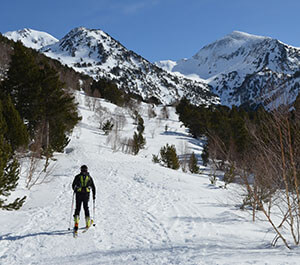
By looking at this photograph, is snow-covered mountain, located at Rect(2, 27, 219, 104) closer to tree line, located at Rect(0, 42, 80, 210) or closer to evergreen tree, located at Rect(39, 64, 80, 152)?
evergreen tree, located at Rect(39, 64, 80, 152)

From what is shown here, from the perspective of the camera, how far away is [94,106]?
5112 cm

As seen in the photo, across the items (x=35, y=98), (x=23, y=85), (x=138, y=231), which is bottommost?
(x=138, y=231)

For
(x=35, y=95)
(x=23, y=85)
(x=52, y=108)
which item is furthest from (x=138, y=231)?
(x=23, y=85)

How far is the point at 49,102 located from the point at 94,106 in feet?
104

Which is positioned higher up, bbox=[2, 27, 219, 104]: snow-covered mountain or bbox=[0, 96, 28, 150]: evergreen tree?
bbox=[2, 27, 219, 104]: snow-covered mountain

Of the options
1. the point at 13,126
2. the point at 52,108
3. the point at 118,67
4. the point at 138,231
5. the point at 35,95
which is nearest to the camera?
the point at 138,231

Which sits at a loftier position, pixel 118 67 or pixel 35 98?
pixel 118 67

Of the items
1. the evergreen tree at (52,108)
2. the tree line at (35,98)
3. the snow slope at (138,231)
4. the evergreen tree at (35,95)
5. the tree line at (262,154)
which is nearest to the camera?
the tree line at (262,154)

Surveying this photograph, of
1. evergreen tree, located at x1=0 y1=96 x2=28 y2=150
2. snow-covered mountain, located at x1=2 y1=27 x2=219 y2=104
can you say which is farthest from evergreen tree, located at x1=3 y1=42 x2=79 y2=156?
snow-covered mountain, located at x1=2 y1=27 x2=219 y2=104

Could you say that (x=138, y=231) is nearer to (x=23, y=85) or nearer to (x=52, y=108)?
(x=52, y=108)

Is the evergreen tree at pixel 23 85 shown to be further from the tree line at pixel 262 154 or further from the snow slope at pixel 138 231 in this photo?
the tree line at pixel 262 154

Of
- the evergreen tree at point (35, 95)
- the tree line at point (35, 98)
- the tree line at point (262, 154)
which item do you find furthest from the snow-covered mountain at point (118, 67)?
the evergreen tree at point (35, 95)

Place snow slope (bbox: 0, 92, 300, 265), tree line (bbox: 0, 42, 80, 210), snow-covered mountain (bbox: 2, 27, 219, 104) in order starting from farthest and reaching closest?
snow-covered mountain (bbox: 2, 27, 219, 104) < tree line (bbox: 0, 42, 80, 210) < snow slope (bbox: 0, 92, 300, 265)

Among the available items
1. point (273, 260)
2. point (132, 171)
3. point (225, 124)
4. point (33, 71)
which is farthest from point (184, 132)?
point (273, 260)
